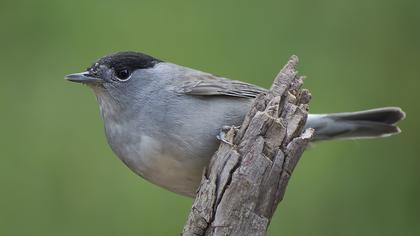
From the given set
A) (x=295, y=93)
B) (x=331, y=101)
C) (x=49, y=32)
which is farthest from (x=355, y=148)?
(x=49, y=32)

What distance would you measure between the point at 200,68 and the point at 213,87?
117 cm

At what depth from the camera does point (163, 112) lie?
4270mm

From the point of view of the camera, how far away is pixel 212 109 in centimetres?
436

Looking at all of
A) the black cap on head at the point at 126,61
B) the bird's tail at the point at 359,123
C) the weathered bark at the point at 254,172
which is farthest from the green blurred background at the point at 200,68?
the weathered bark at the point at 254,172

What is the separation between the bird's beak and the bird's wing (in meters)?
0.46

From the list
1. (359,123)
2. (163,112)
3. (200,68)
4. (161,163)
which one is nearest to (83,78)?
(163,112)

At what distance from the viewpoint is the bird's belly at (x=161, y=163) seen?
4.20m

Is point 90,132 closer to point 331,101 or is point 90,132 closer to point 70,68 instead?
point 70,68

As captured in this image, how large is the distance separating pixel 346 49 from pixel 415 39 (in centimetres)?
51

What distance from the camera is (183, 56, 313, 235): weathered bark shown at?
369 cm

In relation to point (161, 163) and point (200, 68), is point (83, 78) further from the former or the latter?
point (200, 68)

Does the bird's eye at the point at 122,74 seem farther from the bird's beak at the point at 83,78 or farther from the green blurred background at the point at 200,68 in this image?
the green blurred background at the point at 200,68

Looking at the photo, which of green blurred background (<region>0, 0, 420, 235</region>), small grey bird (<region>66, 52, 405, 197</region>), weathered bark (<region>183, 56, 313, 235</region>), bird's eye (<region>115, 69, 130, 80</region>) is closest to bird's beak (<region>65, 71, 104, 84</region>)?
small grey bird (<region>66, 52, 405, 197</region>)

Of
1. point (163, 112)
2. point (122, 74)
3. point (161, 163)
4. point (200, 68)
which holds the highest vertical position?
point (200, 68)
